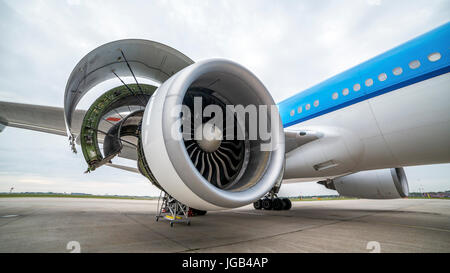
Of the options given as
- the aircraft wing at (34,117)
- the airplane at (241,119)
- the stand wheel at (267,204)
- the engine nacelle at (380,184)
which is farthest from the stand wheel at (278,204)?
the aircraft wing at (34,117)

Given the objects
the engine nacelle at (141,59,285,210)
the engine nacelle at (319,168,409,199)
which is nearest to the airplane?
the engine nacelle at (141,59,285,210)

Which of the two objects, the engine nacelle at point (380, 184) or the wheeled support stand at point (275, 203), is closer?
the engine nacelle at point (380, 184)

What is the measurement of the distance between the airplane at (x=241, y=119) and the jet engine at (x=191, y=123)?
0.04 feet

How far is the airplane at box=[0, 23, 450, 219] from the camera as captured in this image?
6.65ft

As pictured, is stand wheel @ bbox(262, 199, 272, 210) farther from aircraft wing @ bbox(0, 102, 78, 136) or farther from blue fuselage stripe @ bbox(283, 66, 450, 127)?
aircraft wing @ bbox(0, 102, 78, 136)

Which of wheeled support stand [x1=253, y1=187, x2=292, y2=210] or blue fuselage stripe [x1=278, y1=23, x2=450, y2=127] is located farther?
wheeled support stand [x1=253, y1=187, x2=292, y2=210]

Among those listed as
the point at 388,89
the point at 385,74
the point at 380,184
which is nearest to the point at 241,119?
the point at 388,89

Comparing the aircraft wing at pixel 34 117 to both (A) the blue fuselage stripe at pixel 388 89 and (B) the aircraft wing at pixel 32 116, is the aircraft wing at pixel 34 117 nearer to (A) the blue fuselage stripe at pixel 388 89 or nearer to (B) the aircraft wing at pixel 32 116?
(B) the aircraft wing at pixel 32 116

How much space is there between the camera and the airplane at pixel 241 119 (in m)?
2.03

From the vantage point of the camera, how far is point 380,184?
6.14 m

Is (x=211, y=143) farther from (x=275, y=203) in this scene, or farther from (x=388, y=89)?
(x=275, y=203)

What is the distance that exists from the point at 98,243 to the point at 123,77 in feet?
8.25

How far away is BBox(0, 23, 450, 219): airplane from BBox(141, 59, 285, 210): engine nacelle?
0.01 meters
